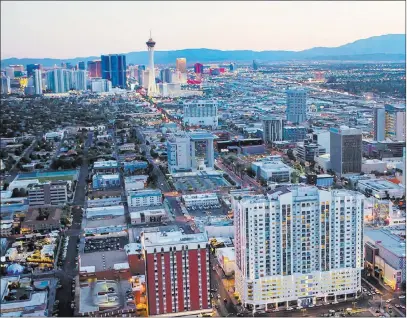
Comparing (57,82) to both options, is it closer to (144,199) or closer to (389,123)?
(389,123)

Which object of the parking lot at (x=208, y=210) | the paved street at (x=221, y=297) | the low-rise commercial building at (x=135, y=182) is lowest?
the paved street at (x=221, y=297)

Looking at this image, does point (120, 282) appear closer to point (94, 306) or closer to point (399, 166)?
point (94, 306)

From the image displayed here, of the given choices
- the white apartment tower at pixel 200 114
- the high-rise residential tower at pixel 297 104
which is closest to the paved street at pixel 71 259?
the white apartment tower at pixel 200 114

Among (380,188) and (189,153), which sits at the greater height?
(189,153)

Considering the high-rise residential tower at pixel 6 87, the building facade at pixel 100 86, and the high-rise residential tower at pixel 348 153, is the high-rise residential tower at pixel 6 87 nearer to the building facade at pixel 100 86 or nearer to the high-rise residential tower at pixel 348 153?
the building facade at pixel 100 86

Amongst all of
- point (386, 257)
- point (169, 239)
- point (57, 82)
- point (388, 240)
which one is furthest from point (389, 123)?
point (57, 82)
